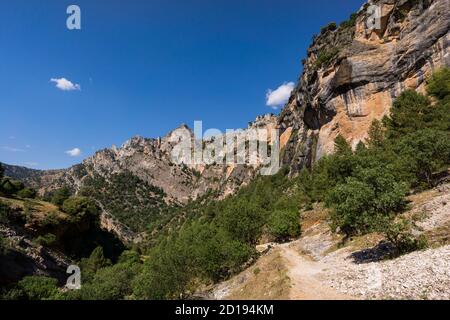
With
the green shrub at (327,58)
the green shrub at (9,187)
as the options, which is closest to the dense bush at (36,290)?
the green shrub at (9,187)

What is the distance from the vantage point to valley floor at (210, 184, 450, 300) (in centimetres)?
1348

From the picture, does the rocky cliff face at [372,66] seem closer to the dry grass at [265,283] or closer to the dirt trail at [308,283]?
the dirt trail at [308,283]

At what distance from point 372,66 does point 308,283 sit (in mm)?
59300

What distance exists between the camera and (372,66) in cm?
6150

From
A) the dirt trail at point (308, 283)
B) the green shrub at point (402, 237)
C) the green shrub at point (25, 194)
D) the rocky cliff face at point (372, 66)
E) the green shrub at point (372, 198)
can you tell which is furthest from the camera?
the green shrub at point (25, 194)

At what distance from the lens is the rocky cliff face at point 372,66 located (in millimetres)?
53609

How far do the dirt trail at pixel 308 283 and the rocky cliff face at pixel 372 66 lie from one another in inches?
1808

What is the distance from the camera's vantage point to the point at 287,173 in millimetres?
102062

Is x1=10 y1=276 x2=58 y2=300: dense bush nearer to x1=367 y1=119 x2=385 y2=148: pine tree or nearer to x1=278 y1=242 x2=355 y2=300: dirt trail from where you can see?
x1=278 y1=242 x2=355 y2=300: dirt trail

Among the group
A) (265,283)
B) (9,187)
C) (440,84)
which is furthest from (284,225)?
(9,187)
